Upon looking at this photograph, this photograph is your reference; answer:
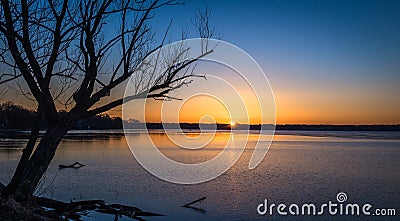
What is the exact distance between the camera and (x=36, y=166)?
7301 millimetres

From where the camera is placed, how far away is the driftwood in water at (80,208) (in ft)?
28.1

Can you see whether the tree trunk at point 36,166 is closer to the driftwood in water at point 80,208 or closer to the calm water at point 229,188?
the driftwood in water at point 80,208

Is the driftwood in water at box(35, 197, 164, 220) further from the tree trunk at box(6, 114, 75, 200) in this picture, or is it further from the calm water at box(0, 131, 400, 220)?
the tree trunk at box(6, 114, 75, 200)

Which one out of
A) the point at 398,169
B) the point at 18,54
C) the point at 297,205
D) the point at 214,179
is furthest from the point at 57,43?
the point at 398,169

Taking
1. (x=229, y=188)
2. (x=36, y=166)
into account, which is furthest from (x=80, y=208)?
(x=229, y=188)

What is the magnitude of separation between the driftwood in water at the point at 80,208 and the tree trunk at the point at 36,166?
4.26 feet

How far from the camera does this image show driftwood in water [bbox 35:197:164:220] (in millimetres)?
8552

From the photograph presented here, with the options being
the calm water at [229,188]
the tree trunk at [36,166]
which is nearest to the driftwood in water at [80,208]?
the calm water at [229,188]

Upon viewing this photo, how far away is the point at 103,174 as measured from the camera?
17.5 meters

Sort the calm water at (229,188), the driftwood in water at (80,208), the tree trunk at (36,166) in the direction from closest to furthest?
the tree trunk at (36,166) → the driftwood in water at (80,208) → the calm water at (229,188)

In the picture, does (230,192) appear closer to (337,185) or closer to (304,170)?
(337,185)

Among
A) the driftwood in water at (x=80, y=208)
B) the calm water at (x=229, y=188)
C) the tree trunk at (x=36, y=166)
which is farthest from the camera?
the calm water at (x=229, y=188)

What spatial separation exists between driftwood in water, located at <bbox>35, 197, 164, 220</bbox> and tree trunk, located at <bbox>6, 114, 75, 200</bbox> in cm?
130

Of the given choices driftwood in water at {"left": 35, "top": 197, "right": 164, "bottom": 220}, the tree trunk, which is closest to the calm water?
driftwood in water at {"left": 35, "top": 197, "right": 164, "bottom": 220}
